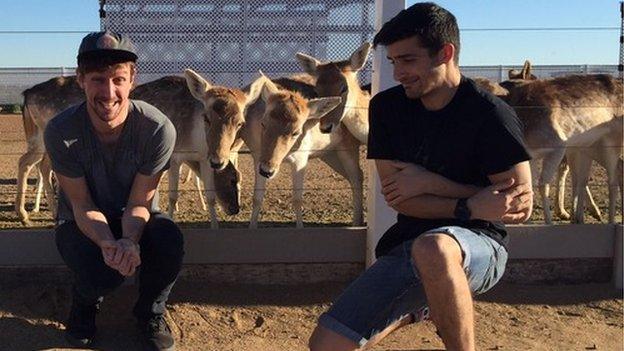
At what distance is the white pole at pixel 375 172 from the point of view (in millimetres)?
5184

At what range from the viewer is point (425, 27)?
3.47m

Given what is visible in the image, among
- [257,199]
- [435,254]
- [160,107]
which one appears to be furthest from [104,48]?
[160,107]

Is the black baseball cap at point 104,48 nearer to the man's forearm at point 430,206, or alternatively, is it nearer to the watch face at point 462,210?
the man's forearm at point 430,206

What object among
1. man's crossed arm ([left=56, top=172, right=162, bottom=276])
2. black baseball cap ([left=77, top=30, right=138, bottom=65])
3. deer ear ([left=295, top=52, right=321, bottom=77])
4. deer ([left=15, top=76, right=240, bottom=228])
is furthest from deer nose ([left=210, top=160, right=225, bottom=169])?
black baseball cap ([left=77, top=30, right=138, bottom=65])

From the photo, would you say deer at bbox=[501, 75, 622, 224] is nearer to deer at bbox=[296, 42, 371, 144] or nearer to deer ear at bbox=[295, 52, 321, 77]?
deer at bbox=[296, 42, 371, 144]

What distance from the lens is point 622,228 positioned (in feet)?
19.0

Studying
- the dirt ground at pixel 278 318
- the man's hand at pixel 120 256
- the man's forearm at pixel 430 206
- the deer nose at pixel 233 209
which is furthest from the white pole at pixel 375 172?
the deer nose at pixel 233 209

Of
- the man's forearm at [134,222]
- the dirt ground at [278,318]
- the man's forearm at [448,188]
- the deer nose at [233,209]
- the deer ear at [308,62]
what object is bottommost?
the deer nose at [233,209]

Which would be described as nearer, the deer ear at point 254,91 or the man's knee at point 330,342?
the man's knee at point 330,342

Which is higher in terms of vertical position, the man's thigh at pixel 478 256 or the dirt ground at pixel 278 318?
the man's thigh at pixel 478 256

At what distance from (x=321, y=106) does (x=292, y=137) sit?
40cm

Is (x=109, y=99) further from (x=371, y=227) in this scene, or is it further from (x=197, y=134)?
(x=197, y=134)

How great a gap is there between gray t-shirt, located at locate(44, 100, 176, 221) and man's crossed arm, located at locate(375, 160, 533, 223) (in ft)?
4.93

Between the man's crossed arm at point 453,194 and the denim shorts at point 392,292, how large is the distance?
131 millimetres
